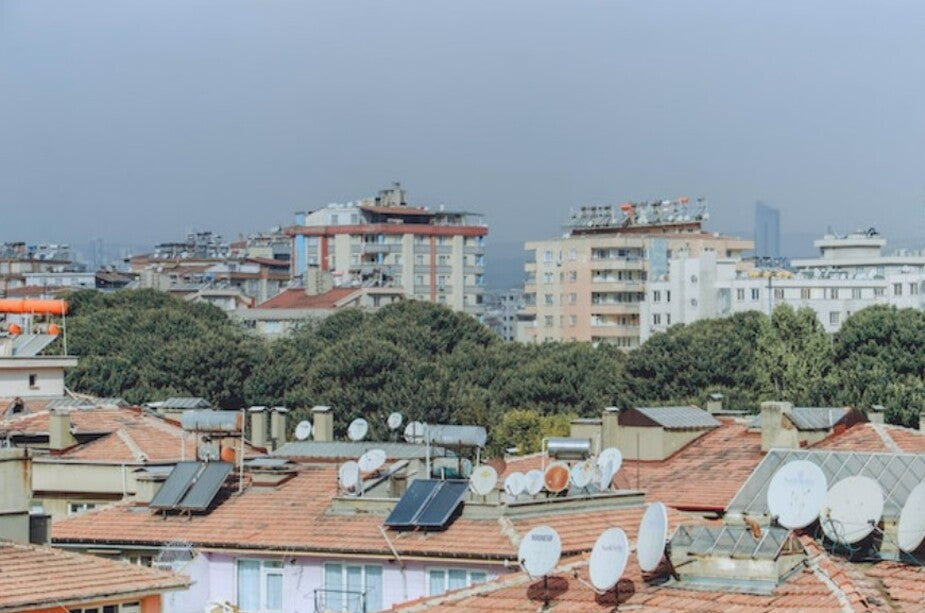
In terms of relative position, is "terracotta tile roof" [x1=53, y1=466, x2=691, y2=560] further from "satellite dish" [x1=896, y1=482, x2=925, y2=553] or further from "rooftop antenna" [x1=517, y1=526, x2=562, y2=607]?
"satellite dish" [x1=896, y1=482, x2=925, y2=553]

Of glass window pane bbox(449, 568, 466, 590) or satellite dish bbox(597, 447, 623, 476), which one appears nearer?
glass window pane bbox(449, 568, 466, 590)

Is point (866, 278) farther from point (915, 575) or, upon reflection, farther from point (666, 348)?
point (915, 575)

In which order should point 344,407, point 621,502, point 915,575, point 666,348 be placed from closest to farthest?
point 915,575
point 621,502
point 344,407
point 666,348

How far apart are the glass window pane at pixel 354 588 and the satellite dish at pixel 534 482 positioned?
9.96ft

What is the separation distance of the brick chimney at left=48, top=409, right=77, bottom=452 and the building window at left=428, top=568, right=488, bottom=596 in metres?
18.0

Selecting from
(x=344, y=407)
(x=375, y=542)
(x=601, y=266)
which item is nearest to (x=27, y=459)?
(x=375, y=542)

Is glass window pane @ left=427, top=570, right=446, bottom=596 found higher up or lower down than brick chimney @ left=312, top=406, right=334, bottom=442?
lower down

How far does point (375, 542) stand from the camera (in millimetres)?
35281

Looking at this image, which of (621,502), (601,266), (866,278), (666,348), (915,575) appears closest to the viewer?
(915,575)

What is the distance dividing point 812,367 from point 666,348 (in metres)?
8.47

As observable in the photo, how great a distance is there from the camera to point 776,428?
4712 centimetres

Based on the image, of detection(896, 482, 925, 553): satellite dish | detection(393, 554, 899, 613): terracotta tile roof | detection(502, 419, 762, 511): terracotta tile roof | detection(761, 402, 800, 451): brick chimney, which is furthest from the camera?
detection(761, 402, 800, 451): brick chimney

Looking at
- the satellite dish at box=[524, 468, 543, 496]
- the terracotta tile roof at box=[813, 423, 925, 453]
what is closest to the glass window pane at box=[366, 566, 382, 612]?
the satellite dish at box=[524, 468, 543, 496]

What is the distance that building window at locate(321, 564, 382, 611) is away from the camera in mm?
34688
